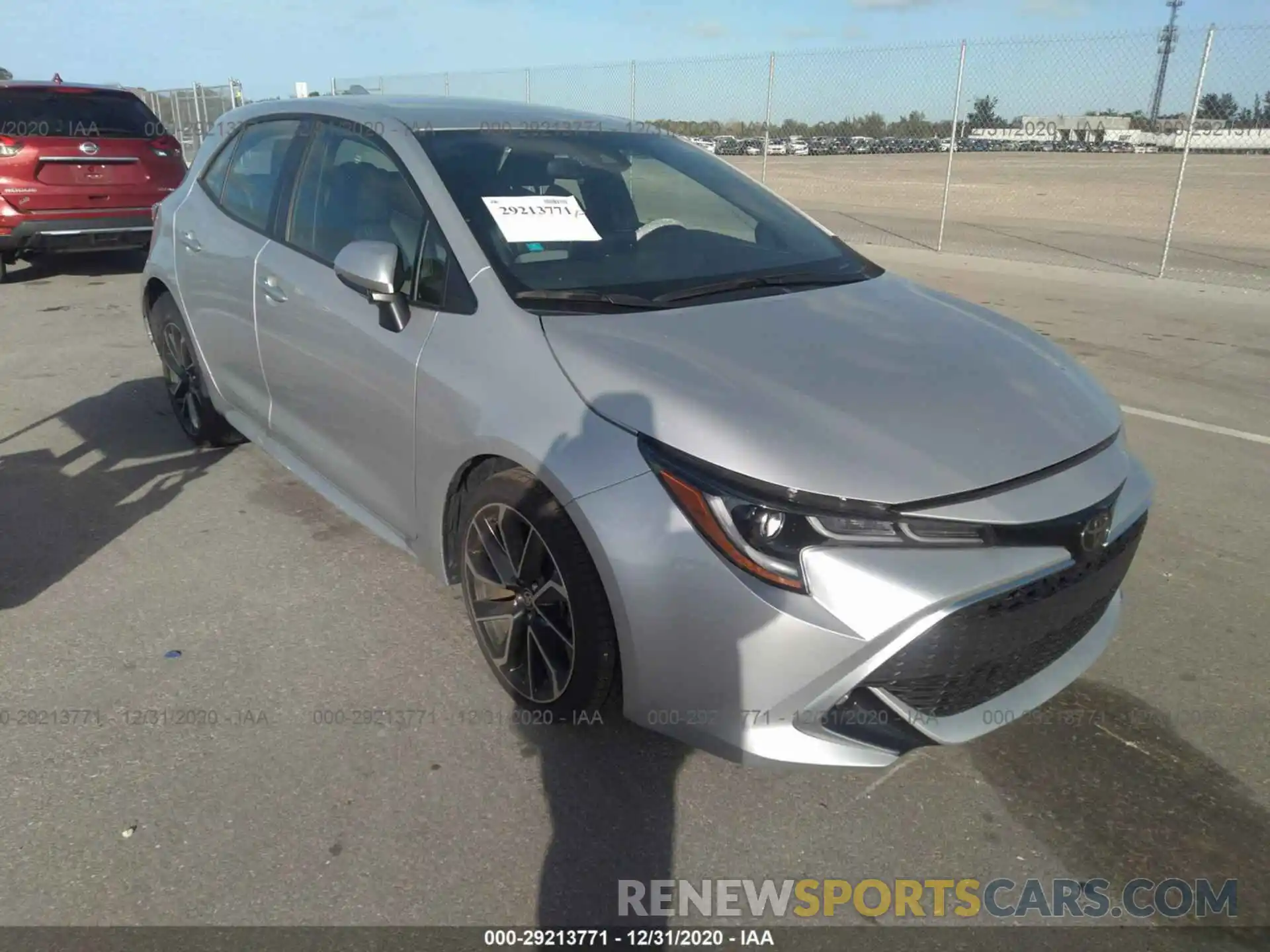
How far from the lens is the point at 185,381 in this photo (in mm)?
4891

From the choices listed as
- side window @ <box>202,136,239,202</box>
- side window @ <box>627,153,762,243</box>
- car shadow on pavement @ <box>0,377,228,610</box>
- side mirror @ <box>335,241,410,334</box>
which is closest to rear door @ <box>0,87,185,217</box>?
car shadow on pavement @ <box>0,377,228,610</box>

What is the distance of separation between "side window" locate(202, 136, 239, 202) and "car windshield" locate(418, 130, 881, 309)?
A: 5.30 feet

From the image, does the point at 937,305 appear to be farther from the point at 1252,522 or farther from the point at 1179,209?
the point at 1179,209

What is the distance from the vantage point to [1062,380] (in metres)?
2.82

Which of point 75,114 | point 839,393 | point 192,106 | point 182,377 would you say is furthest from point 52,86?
point 192,106

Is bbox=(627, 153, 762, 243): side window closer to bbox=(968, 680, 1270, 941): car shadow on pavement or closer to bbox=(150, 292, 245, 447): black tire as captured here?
bbox=(968, 680, 1270, 941): car shadow on pavement

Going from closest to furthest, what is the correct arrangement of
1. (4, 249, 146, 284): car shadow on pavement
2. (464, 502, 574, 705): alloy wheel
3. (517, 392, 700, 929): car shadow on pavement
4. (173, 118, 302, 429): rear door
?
(517, 392, 700, 929): car shadow on pavement → (464, 502, 574, 705): alloy wheel → (173, 118, 302, 429): rear door → (4, 249, 146, 284): car shadow on pavement

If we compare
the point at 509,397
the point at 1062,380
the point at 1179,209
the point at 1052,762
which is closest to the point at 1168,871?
the point at 1052,762

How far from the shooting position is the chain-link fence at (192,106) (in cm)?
2102

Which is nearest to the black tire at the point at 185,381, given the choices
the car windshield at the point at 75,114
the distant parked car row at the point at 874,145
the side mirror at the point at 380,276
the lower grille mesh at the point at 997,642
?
the side mirror at the point at 380,276

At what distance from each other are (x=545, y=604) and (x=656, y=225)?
5.03 feet

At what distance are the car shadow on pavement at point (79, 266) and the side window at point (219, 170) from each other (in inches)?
243

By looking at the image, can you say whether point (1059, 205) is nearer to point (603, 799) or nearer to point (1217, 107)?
point (1217, 107)

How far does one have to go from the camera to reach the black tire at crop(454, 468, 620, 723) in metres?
2.44
